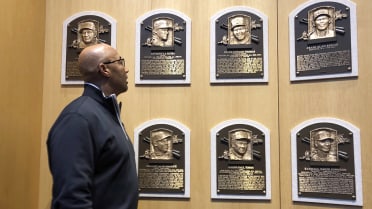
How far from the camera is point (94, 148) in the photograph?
1.44 m

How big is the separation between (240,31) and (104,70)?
0.91 meters

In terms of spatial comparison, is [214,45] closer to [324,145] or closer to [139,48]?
[139,48]

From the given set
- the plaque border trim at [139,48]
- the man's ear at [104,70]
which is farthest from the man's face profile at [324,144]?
the man's ear at [104,70]

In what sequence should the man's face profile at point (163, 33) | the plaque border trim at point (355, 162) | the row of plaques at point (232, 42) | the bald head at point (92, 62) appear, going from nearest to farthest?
the bald head at point (92, 62), the plaque border trim at point (355, 162), the row of plaques at point (232, 42), the man's face profile at point (163, 33)

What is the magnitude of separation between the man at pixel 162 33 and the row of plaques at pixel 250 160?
1.45 feet

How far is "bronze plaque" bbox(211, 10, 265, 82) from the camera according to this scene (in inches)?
87.6

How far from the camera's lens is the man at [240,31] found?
7.37ft

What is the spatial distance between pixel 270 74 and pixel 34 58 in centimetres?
129

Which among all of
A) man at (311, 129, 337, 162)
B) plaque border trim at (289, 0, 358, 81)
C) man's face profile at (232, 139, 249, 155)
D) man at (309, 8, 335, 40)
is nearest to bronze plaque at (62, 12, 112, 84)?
man's face profile at (232, 139, 249, 155)

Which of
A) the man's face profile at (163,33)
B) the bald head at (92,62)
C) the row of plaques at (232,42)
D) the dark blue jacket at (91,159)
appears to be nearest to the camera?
the dark blue jacket at (91,159)

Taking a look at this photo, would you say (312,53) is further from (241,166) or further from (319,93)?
(241,166)

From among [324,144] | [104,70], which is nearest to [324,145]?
[324,144]

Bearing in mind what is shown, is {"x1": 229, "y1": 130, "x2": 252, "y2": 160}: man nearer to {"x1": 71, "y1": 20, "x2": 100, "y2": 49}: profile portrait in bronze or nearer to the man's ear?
the man's ear

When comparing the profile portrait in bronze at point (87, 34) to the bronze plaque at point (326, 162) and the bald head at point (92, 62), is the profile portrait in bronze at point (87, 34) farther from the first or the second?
the bronze plaque at point (326, 162)
